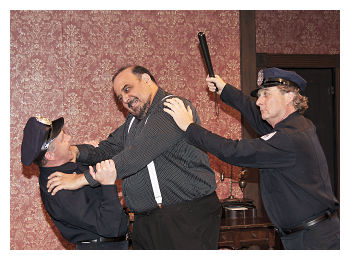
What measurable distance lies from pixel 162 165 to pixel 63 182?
0.54 meters

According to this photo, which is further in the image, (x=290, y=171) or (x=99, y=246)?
(x=99, y=246)

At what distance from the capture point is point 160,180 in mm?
2406

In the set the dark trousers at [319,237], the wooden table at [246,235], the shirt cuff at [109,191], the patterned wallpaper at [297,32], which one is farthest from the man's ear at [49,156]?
the patterned wallpaper at [297,32]

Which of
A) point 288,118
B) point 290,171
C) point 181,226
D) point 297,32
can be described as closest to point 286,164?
point 290,171

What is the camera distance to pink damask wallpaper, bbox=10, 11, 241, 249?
4039 mm

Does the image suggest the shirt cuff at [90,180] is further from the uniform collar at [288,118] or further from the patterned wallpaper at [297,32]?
the patterned wallpaper at [297,32]

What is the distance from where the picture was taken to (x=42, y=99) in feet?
13.4

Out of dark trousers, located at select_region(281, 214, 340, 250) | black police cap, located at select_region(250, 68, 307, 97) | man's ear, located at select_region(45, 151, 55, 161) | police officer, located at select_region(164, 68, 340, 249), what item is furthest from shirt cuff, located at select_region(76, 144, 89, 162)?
dark trousers, located at select_region(281, 214, 340, 250)

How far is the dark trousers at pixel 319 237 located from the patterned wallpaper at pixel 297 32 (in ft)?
11.2

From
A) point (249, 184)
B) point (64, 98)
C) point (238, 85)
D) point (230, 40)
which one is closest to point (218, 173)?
point (249, 184)

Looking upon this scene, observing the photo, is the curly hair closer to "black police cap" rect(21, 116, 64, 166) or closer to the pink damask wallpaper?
"black police cap" rect(21, 116, 64, 166)

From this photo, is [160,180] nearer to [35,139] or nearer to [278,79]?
[35,139]

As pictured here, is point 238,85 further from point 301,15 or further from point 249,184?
point 301,15

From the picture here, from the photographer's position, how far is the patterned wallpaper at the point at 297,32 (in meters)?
5.38
